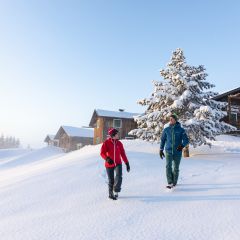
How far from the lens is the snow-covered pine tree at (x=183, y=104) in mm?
14523

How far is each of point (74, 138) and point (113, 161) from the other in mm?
47260

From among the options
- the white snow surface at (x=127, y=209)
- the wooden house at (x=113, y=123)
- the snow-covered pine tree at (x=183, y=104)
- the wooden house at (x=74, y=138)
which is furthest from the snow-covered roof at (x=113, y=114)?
the white snow surface at (x=127, y=209)

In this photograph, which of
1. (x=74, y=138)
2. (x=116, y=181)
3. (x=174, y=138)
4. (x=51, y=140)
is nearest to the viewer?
(x=116, y=181)

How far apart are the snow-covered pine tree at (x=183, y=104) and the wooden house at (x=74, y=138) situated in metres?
37.2

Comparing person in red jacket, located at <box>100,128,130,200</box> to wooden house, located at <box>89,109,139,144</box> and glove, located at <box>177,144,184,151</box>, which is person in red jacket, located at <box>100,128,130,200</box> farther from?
wooden house, located at <box>89,109,139,144</box>

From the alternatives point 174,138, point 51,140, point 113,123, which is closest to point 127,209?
point 174,138

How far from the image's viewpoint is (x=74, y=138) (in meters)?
52.6

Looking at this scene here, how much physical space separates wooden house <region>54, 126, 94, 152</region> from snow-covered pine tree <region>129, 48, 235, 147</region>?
37198 mm

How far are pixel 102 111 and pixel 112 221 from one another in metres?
34.4

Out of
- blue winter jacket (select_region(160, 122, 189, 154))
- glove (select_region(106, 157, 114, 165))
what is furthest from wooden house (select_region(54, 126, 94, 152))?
glove (select_region(106, 157, 114, 165))

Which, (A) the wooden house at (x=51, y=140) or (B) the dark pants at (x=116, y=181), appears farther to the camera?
(A) the wooden house at (x=51, y=140)

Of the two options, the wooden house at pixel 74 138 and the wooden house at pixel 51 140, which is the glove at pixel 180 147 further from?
the wooden house at pixel 51 140

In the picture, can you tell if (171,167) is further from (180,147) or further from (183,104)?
(183,104)

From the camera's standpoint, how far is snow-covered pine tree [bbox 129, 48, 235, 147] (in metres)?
14.5
